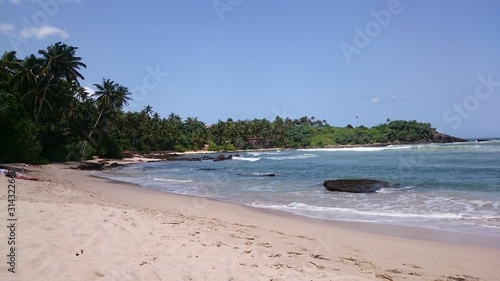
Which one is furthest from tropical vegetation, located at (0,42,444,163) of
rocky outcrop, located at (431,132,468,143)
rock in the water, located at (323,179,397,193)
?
rocky outcrop, located at (431,132,468,143)

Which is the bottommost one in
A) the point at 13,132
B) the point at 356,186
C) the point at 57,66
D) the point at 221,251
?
the point at 356,186

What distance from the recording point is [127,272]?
440cm

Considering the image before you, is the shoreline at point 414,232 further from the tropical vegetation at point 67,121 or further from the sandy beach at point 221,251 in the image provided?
the tropical vegetation at point 67,121

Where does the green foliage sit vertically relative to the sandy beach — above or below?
above

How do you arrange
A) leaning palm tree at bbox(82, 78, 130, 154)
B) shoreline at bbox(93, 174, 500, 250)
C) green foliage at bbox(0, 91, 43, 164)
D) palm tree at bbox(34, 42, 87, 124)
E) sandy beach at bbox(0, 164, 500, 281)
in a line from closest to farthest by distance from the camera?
sandy beach at bbox(0, 164, 500, 281), shoreline at bbox(93, 174, 500, 250), green foliage at bbox(0, 91, 43, 164), palm tree at bbox(34, 42, 87, 124), leaning palm tree at bbox(82, 78, 130, 154)

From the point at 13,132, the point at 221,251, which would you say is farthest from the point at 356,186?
the point at 13,132

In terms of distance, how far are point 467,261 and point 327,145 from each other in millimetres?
131603

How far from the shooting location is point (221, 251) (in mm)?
5914

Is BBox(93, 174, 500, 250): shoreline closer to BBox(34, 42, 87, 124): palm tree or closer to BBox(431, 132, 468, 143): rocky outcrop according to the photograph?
BBox(34, 42, 87, 124): palm tree

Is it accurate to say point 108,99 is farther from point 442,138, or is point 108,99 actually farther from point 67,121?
point 442,138

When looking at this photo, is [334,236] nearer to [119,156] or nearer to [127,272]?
[127,272]

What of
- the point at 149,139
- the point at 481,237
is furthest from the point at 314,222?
the point at 149,139

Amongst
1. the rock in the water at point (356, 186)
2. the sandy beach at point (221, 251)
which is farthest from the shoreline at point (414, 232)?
the rock in the water at point (356, 186)

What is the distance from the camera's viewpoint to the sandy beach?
14.8 feet
